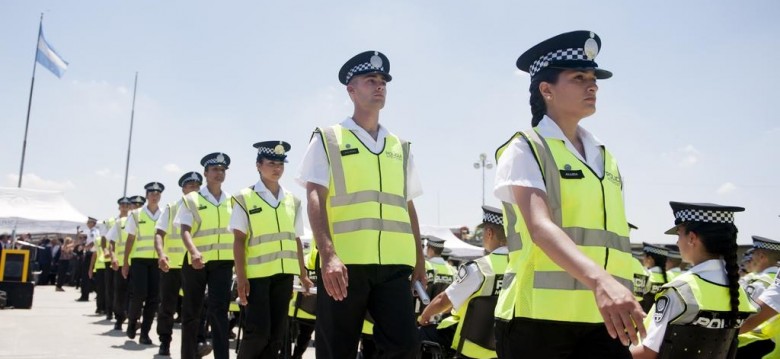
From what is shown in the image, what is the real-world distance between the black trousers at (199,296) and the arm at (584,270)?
4985 mm

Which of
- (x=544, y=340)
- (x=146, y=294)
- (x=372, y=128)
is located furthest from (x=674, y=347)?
(x=146, y=294)

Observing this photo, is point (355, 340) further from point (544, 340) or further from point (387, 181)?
point (544, 340)

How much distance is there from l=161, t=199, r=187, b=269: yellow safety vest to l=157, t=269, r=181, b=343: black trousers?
0.47ft

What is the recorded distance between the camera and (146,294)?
35.3ft

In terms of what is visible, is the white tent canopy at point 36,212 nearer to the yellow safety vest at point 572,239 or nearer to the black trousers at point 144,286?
the black trousers at point 144,286

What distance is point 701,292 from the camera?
4.08 metres

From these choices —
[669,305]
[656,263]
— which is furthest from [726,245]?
[656,263]

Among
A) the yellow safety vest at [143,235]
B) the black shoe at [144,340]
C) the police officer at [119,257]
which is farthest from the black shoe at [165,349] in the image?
the police officer at [119,257]

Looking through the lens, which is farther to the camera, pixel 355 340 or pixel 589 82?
pixel 355 340

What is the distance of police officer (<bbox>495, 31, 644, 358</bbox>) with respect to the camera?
275 centimetres

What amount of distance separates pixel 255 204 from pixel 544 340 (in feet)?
14.7

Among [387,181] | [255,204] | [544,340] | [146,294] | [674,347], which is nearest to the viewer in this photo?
[544,340]

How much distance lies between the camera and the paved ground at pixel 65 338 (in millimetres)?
8922

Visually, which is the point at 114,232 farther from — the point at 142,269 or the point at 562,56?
the point at 562,56
